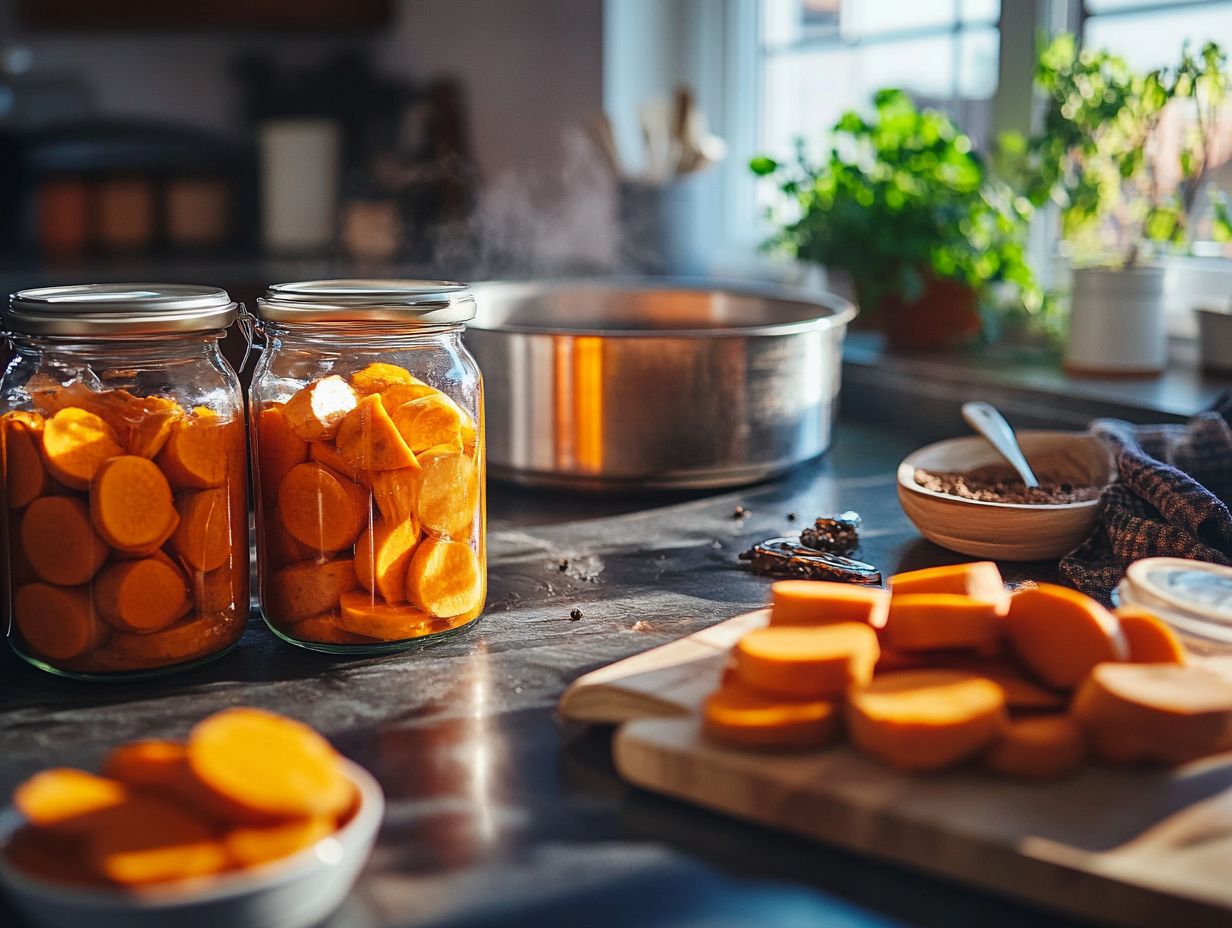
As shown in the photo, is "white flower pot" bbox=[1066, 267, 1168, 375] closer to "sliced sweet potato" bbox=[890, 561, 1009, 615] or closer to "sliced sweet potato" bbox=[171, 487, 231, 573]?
"sliced sweet potato" bbox=[890, 561, 1009, 615]

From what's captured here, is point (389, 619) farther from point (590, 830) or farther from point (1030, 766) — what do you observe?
point (1030, 766)

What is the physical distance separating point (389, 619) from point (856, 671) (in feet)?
1.06

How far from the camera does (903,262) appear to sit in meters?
1.72

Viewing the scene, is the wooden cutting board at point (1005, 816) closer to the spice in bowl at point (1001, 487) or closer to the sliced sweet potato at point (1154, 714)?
the sliced sweet potato at point (1154, 714)

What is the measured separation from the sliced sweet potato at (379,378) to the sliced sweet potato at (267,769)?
1.02 feet

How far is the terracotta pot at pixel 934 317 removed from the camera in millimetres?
1782

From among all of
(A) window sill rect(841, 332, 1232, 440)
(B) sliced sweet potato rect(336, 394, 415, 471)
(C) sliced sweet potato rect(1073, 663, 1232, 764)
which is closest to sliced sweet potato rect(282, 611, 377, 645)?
(B) sliced sweet potato rect(336, 394, 415, 471)

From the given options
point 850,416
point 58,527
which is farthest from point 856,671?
point 850,416

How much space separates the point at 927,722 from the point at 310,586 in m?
0.42

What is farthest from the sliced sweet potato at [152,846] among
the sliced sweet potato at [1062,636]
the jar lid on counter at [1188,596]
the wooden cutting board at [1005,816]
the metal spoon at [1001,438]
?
the metal spoon at [1001,438]

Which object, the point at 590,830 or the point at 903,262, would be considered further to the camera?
the point at 903,262

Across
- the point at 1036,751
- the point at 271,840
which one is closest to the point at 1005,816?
the point at 1036,751

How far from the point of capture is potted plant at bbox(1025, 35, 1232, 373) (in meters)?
1.57

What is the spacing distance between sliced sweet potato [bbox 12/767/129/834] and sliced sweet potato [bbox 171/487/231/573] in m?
0.26
